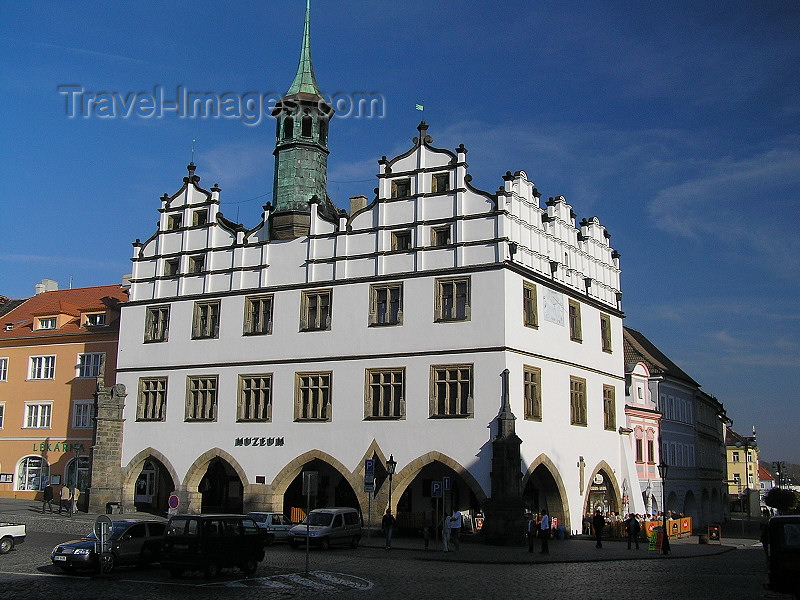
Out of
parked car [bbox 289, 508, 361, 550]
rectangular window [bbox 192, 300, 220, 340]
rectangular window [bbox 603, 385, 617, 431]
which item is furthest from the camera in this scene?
rectangular window [bbox 603, 385, 617, 431]

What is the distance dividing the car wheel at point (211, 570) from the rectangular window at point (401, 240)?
1942 cm

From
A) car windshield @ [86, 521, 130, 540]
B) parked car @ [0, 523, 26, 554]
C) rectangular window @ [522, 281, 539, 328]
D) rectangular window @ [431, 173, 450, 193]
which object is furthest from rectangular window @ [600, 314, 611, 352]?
parked car @ [0, 523, 26, 554]

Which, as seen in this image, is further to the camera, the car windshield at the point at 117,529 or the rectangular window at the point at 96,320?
the rectangular window at the point at 96,320

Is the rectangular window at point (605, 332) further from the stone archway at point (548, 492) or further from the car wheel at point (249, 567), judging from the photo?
the car wheel at point (249, 567)

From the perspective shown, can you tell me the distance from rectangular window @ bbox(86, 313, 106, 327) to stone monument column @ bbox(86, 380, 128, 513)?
8.43 meters

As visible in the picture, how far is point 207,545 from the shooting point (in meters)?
22.3

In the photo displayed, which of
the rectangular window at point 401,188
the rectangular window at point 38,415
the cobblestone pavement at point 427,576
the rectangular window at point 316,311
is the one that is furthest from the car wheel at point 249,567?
the rectangular window at point 38,415

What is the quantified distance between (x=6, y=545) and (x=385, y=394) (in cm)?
1643

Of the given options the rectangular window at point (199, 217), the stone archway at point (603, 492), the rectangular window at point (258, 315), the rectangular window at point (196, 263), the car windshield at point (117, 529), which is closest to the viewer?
the car windshield at point (117, 529)

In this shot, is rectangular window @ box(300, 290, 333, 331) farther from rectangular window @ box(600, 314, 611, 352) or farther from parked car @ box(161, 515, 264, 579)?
parked car @ box(161, 515, 264, 579)

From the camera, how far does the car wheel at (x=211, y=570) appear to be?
2231cm

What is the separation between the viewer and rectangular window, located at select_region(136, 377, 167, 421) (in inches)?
1762

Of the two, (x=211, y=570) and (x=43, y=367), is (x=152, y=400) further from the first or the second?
(x=211, y=570)

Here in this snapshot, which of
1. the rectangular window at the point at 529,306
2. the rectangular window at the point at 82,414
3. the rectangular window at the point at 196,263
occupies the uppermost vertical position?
the rectangular window at the point at 196,263
